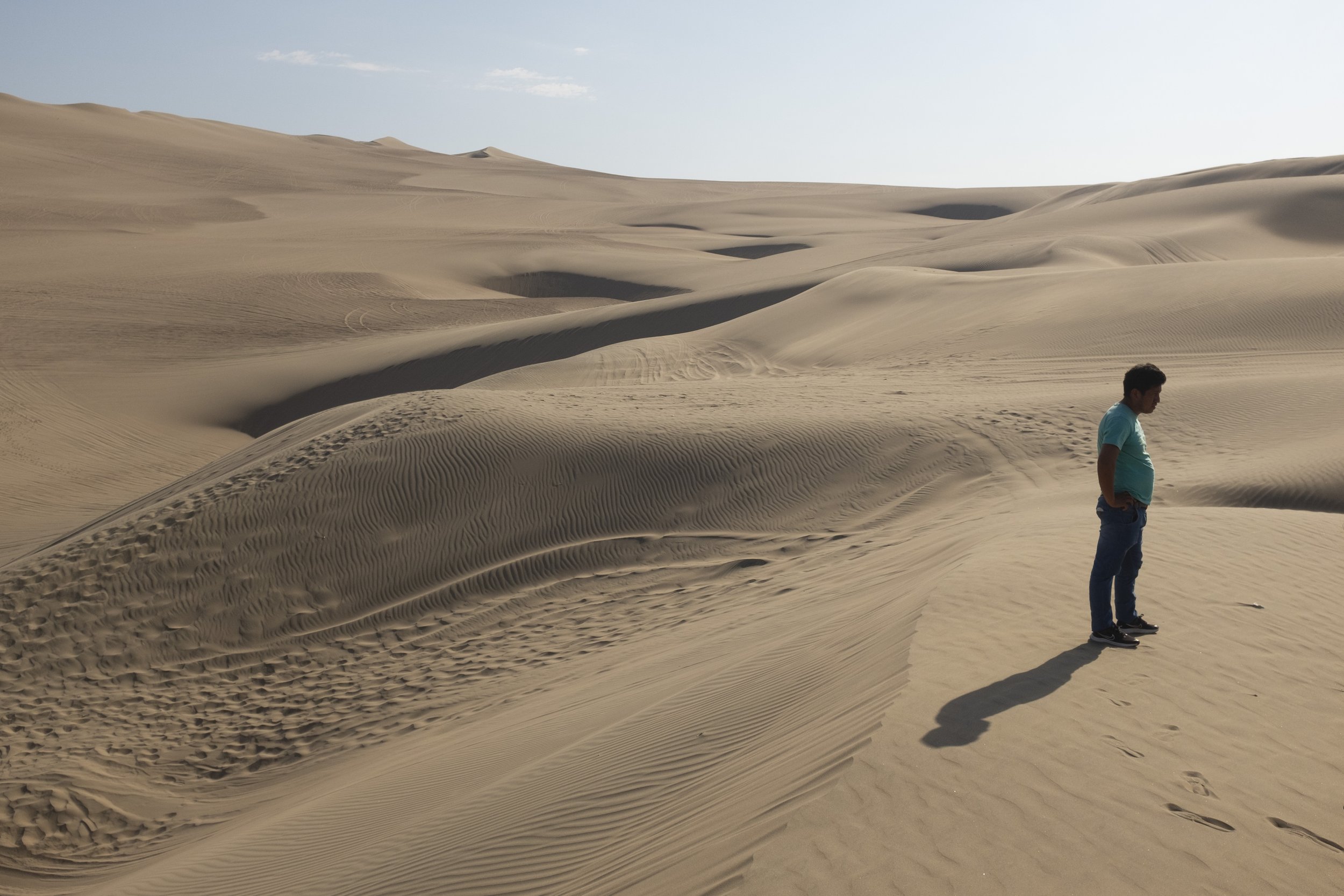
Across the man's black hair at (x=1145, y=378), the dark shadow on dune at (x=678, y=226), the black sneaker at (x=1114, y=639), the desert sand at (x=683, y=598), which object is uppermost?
the dark shadow on dune at (x=678, y=226)

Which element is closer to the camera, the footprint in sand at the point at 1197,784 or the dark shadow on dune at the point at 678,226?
the footprint in sand at the point at 1197,784

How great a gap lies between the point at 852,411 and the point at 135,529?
8.63m

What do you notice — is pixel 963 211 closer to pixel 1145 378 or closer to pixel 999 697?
pixel 1145 378

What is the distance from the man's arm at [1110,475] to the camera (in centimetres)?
520

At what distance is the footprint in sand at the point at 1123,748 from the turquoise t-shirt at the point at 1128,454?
1608 mm

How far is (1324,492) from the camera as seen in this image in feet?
31.1

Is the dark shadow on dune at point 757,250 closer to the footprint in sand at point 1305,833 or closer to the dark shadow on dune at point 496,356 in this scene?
the dark shadow on dune at point 496,356

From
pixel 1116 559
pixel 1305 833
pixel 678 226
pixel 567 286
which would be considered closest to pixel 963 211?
pixel 678 226

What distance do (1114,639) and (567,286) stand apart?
112ft

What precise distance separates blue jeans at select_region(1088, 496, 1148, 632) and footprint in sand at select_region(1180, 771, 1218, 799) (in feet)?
4.88

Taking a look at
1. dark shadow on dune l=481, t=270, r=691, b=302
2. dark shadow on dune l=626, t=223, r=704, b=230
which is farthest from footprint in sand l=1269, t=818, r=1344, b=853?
dark shadow on dune l=626, t=223, r=704, b=230

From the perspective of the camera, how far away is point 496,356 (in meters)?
23.8

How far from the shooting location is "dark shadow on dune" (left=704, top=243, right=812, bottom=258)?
48.5 m

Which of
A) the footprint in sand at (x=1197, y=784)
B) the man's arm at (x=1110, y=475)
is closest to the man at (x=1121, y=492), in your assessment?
the man's arm at (x=1110, y=475)
